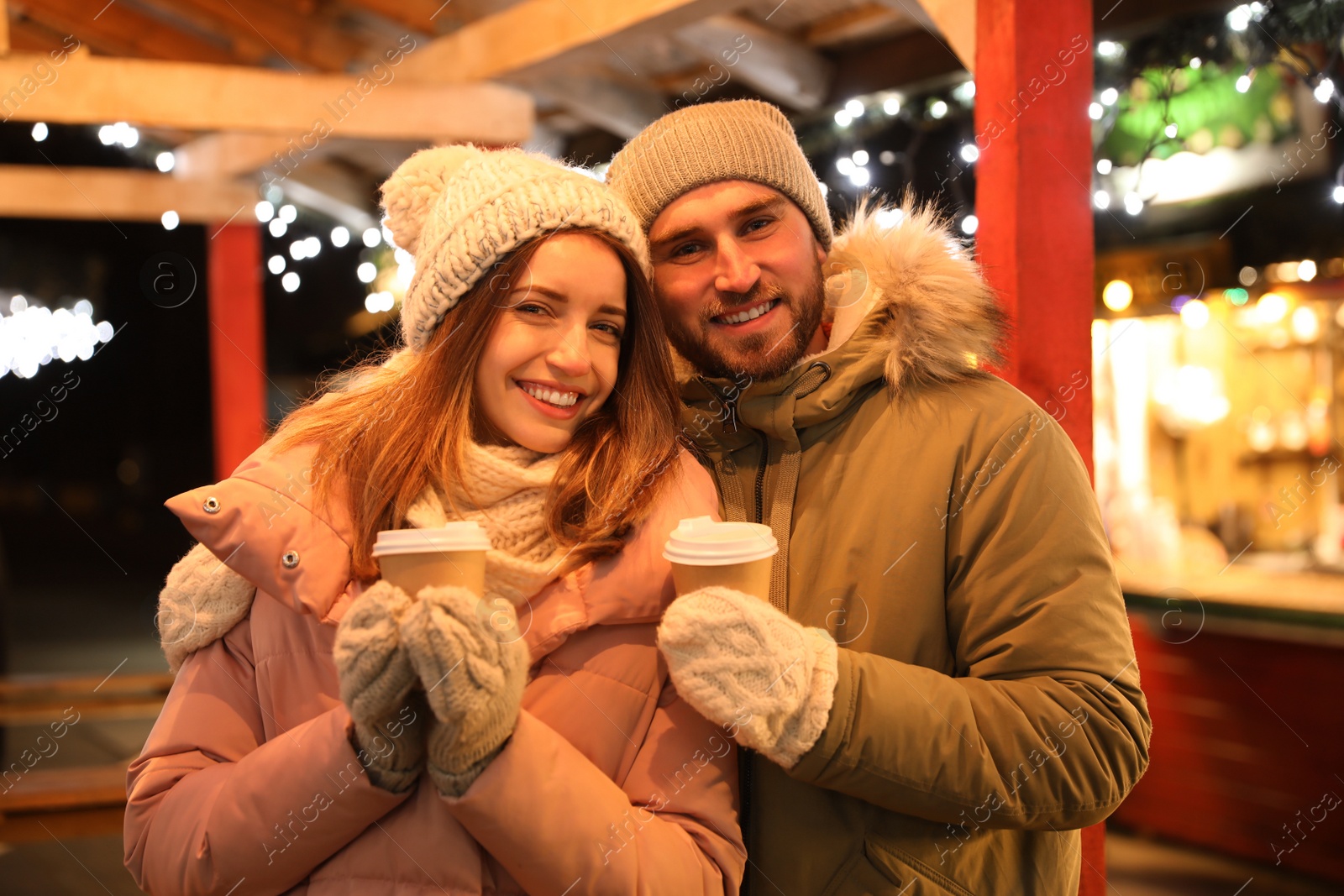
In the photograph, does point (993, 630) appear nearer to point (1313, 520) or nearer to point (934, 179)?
point (934, 179)

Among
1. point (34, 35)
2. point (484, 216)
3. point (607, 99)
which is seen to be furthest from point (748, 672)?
point (34, 35)

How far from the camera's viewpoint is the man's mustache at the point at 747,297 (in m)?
1.92

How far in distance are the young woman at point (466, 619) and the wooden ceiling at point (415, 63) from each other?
144cm

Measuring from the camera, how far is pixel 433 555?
53.1 inches

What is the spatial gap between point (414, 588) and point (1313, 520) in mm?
5813

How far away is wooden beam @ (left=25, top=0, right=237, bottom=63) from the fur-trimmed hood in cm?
622

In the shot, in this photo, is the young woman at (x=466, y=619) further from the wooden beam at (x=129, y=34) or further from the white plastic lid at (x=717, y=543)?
the wooden beam at (x=129, y=34)

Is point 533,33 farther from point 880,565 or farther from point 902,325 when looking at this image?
point 880,565

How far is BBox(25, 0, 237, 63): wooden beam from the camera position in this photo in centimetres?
622

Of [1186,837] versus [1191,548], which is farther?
[1191,548]

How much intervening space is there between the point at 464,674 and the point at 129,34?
6.88 meters

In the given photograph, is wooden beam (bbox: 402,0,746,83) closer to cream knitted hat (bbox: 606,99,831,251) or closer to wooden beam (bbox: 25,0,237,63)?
→ cream knitted hat (bbox: 606,99,831,251)

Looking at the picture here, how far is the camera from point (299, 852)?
146cm

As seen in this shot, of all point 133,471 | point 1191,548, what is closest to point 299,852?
point 1191,548
